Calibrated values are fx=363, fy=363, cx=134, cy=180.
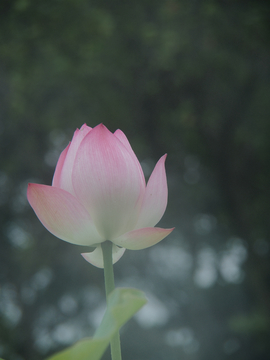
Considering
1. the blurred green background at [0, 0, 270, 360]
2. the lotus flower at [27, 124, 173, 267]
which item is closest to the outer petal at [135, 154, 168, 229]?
the lotus flower at [27, 124, 173, 267]

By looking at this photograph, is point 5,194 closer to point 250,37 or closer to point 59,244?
point 59,244

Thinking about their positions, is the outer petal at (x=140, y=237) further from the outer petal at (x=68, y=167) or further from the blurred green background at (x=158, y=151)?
the blurred green background at (x=158, y=151)

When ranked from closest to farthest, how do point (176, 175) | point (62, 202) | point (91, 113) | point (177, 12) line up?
point (62, 202) → point (177, 12) → point (91, 113) → point (176, 175)

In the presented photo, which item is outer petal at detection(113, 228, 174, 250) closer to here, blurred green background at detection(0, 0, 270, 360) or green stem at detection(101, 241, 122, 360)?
green stem at detection(101, 241, 122, 360)

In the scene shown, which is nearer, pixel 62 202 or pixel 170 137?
pixel 62 202

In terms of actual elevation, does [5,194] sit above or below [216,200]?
above

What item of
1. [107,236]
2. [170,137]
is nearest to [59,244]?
[170,137]

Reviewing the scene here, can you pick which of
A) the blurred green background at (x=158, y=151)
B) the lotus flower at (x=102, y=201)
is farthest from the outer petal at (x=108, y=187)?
the blurred green background at (x=158, y=151)

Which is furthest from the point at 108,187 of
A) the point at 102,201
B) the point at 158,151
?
the point at 158,151
